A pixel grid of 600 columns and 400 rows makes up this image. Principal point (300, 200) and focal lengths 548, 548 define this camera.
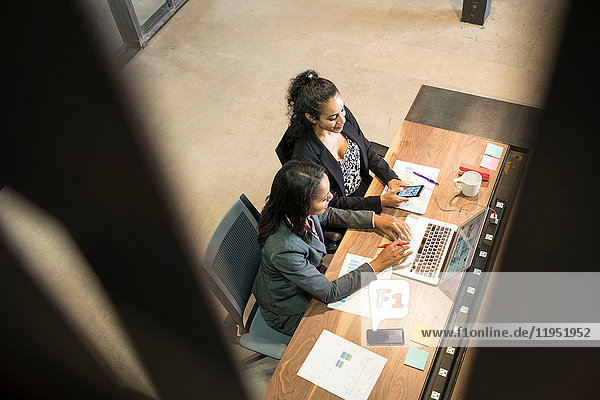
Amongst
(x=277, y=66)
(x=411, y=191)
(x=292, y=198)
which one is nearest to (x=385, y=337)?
(x=292, y=198)

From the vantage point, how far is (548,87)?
169 millimetres

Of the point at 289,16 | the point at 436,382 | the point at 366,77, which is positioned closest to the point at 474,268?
the point at 436,382

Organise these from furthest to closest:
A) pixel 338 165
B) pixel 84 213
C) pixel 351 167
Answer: pixel 351 167 < pixel 338 165 < pixel 84 213

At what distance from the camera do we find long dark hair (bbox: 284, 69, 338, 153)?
2656 mm

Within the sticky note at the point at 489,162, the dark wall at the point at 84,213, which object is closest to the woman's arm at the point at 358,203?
the sticky note at the point at 489,162

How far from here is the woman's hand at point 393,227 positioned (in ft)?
8.02

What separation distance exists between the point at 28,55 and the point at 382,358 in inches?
82.2

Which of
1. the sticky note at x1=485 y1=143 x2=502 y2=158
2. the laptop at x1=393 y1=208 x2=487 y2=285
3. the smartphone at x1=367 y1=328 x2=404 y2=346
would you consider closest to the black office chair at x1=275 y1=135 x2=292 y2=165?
the laptop at x1=393 y1=208 x2=487 y2=285

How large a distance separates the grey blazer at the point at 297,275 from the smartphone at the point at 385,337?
20cm

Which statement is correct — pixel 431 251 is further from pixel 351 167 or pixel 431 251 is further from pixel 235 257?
pixel 235 257

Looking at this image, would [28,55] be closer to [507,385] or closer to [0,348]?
[0,348]

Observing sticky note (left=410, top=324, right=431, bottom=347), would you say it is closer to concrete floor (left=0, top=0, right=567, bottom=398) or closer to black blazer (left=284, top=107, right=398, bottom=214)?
black blazer (left=284, top=107, right=398, bottom=214)

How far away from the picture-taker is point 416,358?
2100 mm

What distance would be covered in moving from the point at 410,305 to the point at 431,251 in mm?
286
